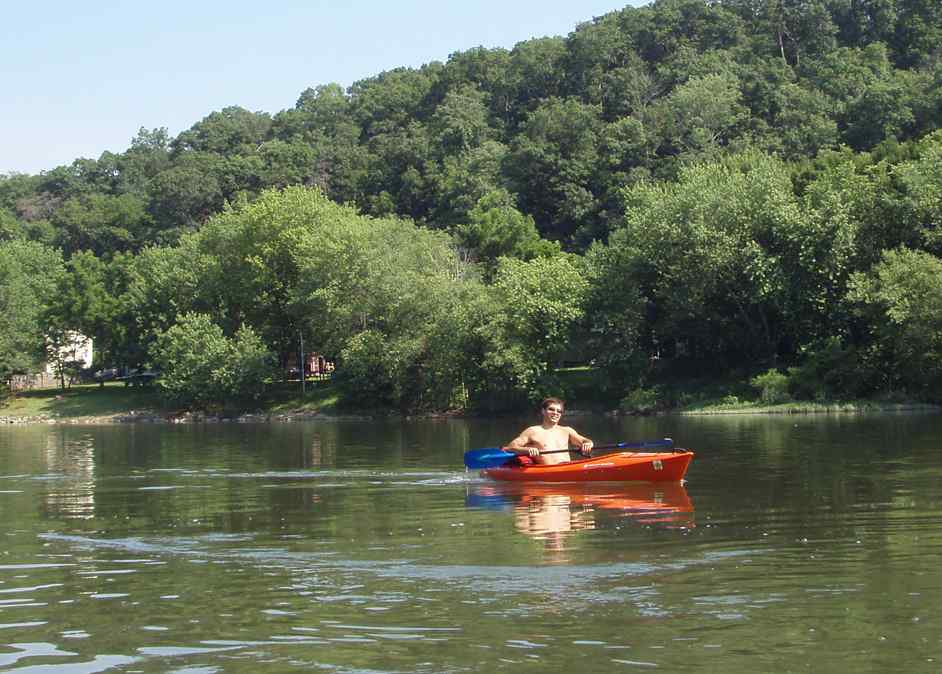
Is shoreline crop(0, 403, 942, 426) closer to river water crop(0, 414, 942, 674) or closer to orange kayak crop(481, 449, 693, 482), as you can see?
river water crop(0, 414, 942, 674)

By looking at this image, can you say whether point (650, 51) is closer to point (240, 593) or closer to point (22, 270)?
point (22, 270)

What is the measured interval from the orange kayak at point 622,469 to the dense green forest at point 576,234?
31.1m

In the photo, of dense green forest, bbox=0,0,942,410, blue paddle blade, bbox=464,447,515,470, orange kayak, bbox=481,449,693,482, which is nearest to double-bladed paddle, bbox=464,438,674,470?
blue paddle blade, bbox=464,447,515,470

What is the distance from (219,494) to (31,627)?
1265 cm

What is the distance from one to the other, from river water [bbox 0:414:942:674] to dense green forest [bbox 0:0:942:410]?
28.8 metres

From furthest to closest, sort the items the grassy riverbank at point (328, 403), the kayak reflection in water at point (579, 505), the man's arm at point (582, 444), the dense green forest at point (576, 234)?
the dense green forest at point (576, 234)
the grassy riverbank at point (328, 403)
the man's arm at point (582, 444)
the kayak reflection in water at point (579, 505)

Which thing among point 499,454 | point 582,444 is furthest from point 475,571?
point 499,454

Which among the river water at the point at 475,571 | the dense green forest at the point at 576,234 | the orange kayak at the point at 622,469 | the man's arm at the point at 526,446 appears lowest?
the river water at the point at 475,571

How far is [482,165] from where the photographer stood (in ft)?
307

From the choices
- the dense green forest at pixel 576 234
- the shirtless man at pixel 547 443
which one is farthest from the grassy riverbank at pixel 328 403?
the shirtless man at pixel 547 443

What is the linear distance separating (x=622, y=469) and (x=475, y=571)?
31.1ft

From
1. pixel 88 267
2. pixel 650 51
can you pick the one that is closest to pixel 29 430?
pixel 88 267

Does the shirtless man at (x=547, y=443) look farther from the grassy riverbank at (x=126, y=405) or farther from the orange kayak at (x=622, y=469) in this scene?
the grassy riverbank at (x=126, y=405)

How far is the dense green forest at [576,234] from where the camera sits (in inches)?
2240
